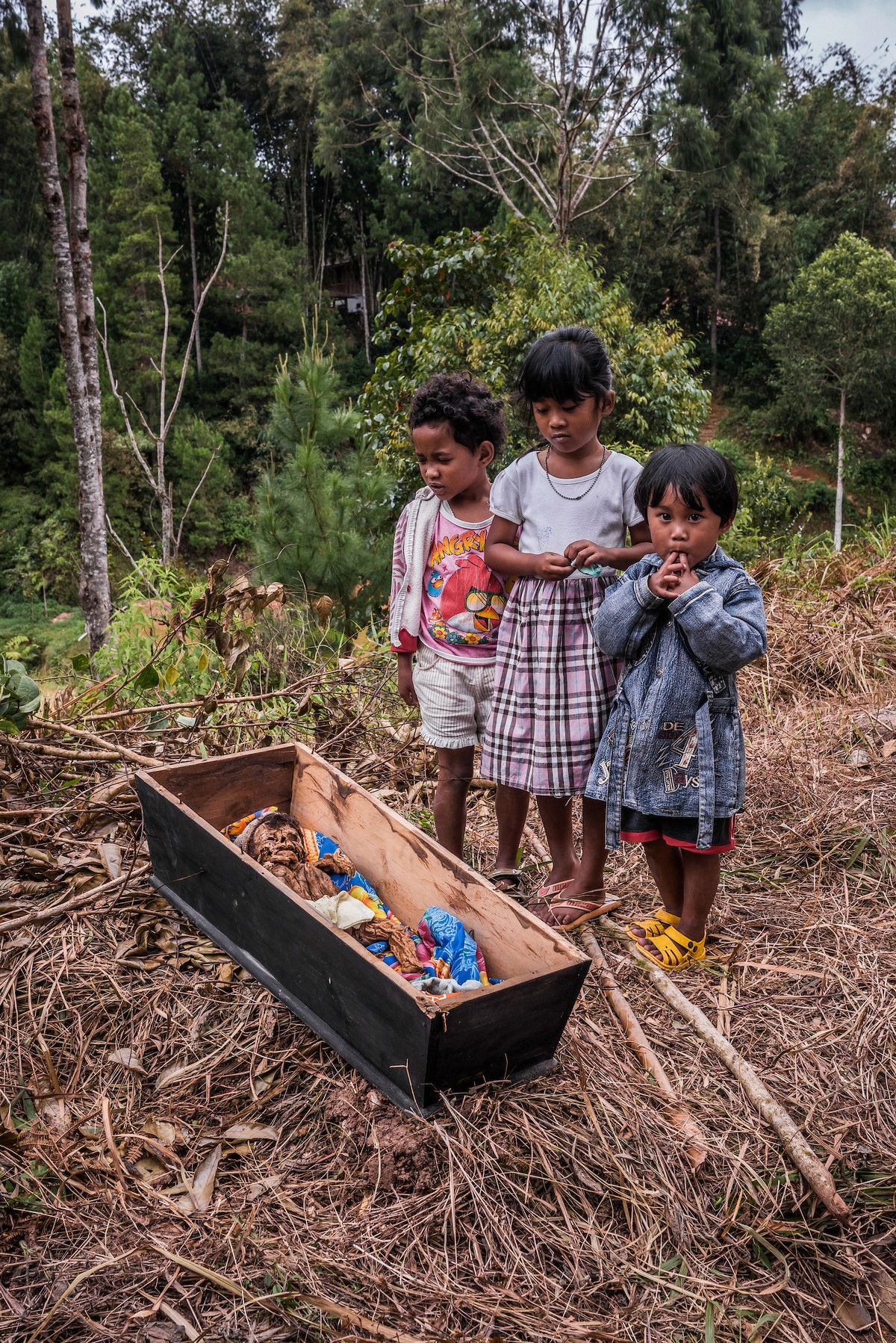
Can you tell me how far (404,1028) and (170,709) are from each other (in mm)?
1737

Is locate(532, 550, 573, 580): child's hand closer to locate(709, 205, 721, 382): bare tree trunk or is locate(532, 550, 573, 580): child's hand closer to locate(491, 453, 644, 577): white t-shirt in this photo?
locate(491, 453, 644, 577): white t-shirt

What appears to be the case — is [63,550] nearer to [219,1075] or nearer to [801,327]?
[801,327]

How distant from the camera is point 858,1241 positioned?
55.6 inches

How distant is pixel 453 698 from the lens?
7.32ft

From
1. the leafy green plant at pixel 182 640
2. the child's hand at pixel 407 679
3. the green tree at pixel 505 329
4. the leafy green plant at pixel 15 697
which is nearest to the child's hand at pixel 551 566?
the child's hand at pixel 407 679

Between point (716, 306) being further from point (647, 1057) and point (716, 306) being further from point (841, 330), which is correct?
point (647, 1057)

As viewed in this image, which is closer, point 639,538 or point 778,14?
point 639,538

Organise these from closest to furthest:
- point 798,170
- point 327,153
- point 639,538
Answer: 1. point 639,538
2. point 327,153
3. point 798,170

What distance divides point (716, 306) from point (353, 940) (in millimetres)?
25750

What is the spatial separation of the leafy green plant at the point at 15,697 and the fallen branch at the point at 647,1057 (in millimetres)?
1635

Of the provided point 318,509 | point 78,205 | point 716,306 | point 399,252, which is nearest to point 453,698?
point 318,509

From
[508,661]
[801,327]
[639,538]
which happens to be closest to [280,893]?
[508,661]

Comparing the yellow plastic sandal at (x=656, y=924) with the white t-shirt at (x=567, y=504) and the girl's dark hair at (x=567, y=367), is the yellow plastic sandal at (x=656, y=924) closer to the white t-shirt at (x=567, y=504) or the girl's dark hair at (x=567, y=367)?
the white t-shirt at (x=567, y=504)

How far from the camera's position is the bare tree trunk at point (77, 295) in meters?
6.55
